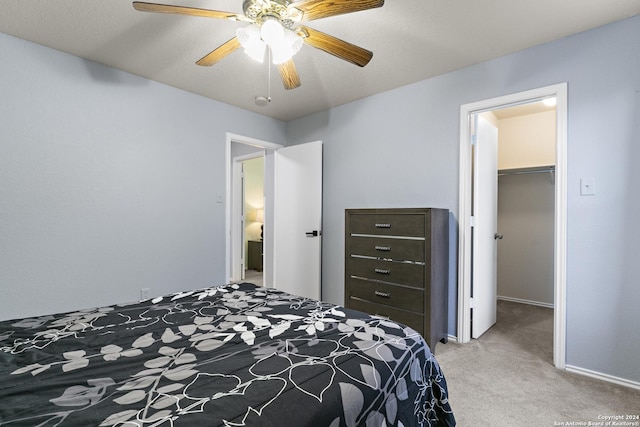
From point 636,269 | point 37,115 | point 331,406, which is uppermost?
point 37,115

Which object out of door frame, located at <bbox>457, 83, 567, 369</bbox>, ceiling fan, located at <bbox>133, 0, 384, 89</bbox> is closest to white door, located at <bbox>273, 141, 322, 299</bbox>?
door frame, located at <bbox>457, 83, 567, 369</bbox>

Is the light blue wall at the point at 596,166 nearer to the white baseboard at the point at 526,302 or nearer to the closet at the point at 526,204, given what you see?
the closet at the point at 526,204

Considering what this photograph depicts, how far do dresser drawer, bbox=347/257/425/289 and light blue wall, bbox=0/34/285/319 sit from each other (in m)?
1.58

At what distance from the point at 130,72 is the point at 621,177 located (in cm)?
400

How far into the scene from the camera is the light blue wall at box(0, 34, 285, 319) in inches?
90.0

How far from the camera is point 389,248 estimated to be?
8.97 feet

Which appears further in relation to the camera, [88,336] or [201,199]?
[201,199]

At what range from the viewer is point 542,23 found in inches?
82.6

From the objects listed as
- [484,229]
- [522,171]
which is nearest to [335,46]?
[484,229]

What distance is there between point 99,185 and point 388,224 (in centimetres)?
255

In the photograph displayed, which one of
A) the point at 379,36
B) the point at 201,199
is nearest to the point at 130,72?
the point at 201,199

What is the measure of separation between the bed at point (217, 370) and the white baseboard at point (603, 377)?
1587 millimetres

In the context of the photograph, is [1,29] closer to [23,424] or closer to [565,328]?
[23,424]

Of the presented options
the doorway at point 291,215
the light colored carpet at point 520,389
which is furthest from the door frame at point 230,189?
the light colored carpet at point 520,389
